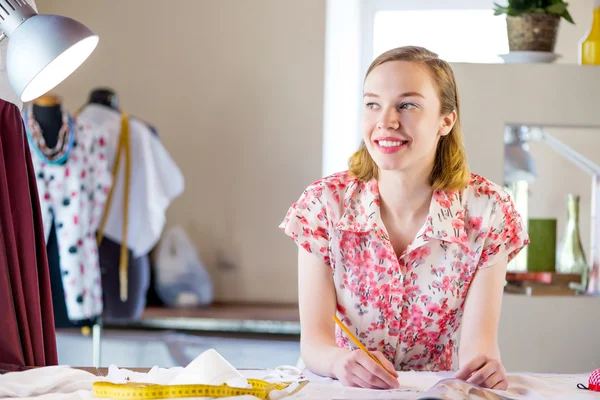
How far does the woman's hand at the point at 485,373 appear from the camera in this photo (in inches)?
50.7

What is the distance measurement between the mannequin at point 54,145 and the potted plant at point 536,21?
1.93 metres

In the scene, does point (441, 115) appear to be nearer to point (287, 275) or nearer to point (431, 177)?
point (431, 177)

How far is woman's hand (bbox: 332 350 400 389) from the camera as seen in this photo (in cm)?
124

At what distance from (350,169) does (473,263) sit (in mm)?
326

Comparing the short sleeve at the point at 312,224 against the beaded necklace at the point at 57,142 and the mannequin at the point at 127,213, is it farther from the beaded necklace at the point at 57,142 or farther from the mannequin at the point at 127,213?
the mannequin at the point at 127,213

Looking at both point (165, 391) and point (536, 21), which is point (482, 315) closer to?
point (165, 391)

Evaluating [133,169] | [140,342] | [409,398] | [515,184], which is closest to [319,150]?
[133,169]

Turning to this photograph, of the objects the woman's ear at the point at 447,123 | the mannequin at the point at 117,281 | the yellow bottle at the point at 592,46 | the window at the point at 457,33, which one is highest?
the window at the point at 457,33

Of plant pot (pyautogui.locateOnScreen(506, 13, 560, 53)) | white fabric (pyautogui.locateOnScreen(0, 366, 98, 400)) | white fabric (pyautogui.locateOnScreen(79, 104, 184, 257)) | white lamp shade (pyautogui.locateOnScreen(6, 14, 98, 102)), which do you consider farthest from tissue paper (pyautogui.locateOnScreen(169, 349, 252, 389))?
white fabric (pyautogui.locateOnScreen(79, 104, 184, 257))

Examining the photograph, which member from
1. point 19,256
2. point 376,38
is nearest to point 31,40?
point 19,256

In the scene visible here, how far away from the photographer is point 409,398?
117cm

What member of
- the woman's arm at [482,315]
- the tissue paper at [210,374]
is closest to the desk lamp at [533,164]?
the woman's arm at [482,315]

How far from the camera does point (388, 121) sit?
1493mm

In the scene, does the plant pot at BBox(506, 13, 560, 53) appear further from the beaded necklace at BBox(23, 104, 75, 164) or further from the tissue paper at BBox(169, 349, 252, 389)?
the beaded necklace at BBox(23, 104, 75, 164)
